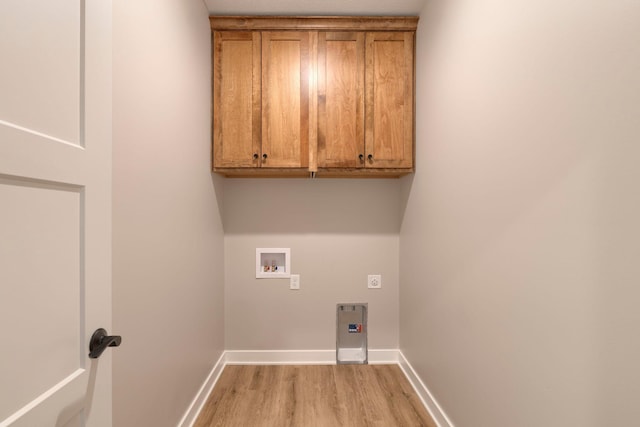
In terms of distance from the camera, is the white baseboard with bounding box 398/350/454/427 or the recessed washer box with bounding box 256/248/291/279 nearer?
the white baseboard with bounding box 398/350/454/427

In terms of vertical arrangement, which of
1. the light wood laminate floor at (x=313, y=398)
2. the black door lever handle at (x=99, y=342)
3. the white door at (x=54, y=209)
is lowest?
the light wood laminate floor at (x=313, y=398)

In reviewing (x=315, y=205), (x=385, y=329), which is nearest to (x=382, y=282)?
(x=385, y=329)

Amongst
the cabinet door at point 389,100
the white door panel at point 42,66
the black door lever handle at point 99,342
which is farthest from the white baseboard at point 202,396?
the cabinet door at point 389,100

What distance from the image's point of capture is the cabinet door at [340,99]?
237cm

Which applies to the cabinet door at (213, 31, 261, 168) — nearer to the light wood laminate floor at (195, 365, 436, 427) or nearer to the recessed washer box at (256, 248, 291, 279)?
the recessed washer box at (256, 248, 291, 279)

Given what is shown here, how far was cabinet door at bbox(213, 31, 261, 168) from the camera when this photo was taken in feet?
7.75

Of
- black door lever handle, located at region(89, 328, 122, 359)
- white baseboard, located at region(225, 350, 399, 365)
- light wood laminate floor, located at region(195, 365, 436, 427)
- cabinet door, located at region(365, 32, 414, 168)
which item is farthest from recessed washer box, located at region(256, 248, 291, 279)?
black door lever handle, located at region(89, 328, 122, 359)

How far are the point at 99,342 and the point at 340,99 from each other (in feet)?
6.83

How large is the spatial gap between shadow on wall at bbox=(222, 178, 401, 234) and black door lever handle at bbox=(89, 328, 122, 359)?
187 cm

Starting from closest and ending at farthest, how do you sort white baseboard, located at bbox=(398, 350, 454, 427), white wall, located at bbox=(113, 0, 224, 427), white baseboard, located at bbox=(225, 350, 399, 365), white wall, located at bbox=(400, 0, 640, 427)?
1. white wall, located at bbox=(400, 0, 640, 427)
2. white wall, located at bbox=(113, 0, 224, 427)
3. white baseboard, located at bbox=(398, 350, 454, 427)
4. white baseboard, located at bbox=(225, 350, 399, 365)

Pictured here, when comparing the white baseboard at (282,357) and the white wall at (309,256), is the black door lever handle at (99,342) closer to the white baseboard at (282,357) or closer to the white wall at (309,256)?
the white wall at (309,256)

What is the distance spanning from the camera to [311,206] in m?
2.75

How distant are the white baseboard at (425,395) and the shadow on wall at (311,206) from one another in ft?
3.57

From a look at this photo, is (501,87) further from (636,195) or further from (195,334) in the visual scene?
(195,334)
